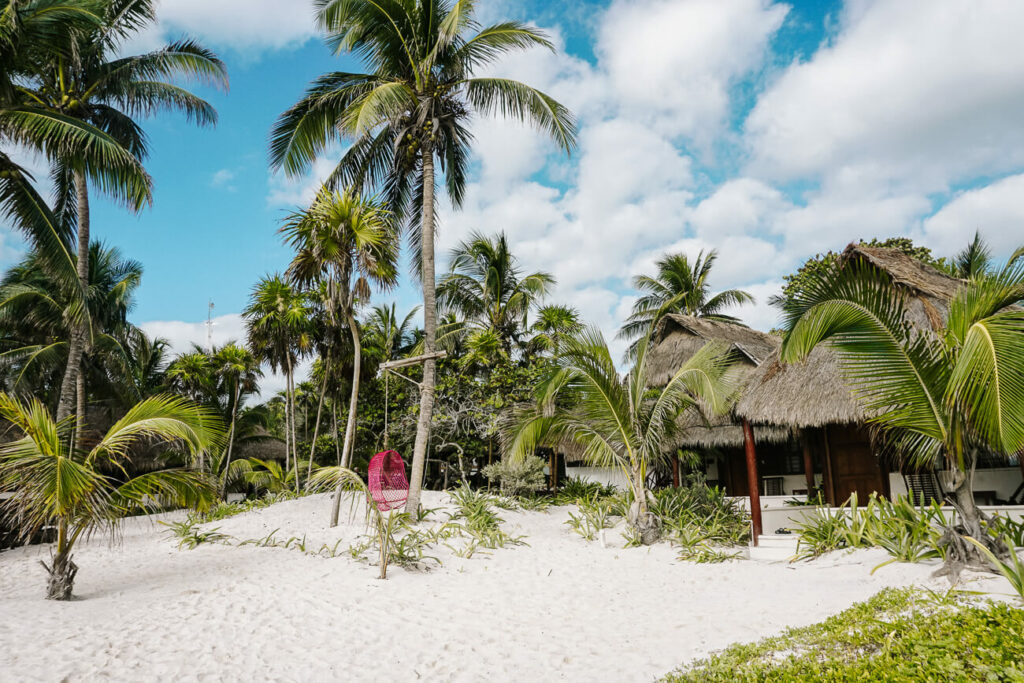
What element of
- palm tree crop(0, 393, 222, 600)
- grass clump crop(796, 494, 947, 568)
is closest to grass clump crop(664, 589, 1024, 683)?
grass clump crop(796, 494, 947, 568)

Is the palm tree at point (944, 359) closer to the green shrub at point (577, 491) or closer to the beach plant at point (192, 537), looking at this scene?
the green shrub at point (577, 491)

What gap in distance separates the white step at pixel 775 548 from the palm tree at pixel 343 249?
603 centimetres

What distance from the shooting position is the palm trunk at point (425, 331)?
30.5ft

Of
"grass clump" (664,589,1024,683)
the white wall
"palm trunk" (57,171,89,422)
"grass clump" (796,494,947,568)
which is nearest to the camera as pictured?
"grass clump" (664,589,1024,683)

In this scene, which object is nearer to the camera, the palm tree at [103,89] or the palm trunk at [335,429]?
the palm tree at [103,89]

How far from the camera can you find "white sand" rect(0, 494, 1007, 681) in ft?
13.8

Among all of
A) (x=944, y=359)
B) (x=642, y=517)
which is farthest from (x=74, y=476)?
(x=944, y=359)

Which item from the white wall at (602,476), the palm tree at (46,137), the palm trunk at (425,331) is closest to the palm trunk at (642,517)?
the palm trunk at (425,331)

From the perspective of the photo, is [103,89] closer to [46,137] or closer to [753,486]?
[46,137]

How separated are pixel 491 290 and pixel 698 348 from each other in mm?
5867

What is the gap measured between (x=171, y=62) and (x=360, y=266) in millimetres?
6523

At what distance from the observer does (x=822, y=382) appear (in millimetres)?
8844

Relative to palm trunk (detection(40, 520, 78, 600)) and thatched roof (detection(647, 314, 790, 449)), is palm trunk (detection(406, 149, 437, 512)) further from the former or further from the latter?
thatched roof (detection(647, 314, 790, 449))

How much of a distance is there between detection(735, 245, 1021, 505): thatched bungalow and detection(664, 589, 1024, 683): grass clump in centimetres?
416
